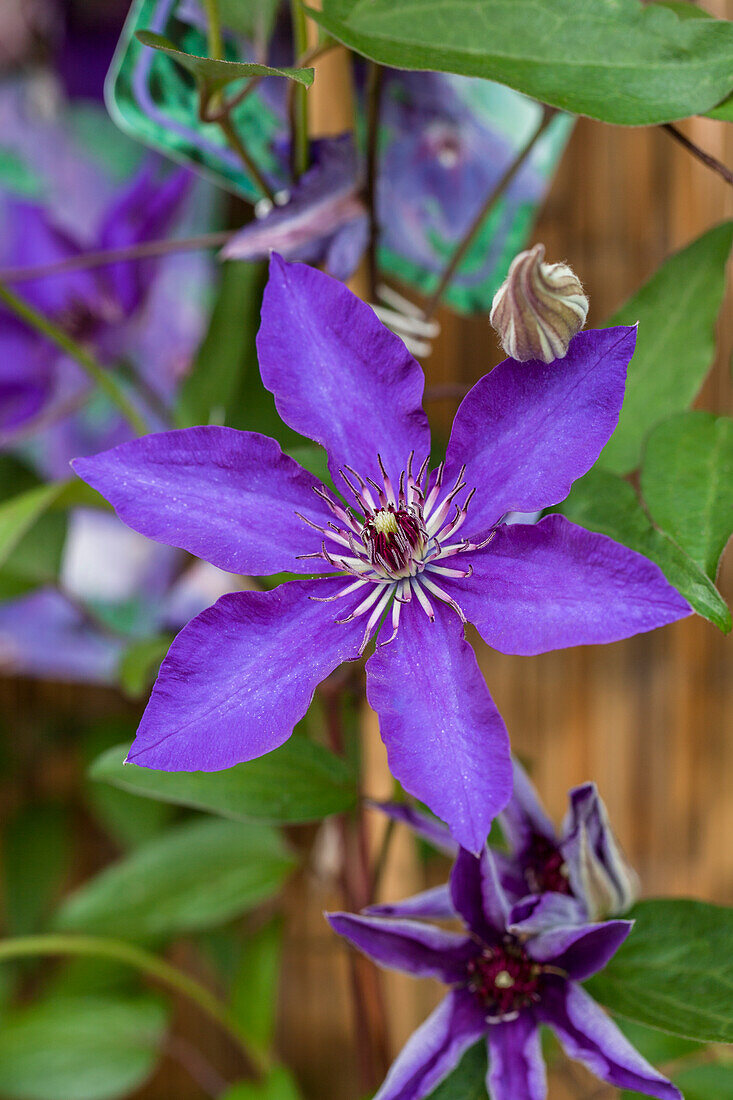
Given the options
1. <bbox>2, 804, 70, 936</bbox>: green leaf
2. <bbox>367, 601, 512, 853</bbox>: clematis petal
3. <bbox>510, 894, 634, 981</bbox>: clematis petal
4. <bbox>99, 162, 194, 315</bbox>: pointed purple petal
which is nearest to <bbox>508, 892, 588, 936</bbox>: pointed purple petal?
<bbox>510, 894, 634, 981</bbox>: clematis petal

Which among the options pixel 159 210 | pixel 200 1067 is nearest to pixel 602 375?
pixel 159 210

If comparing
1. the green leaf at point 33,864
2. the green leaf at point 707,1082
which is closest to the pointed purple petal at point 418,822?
the green leaf at point 707,1082

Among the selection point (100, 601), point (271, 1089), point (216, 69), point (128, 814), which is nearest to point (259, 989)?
point (271, 1089)

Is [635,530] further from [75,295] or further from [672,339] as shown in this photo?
[75,295]

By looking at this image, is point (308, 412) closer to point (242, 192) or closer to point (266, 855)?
point (242, 192)

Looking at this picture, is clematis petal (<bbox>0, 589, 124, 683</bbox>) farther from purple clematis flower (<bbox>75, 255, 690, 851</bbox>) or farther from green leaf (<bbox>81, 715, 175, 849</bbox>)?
purple clematis flower (<bbox>75, 255, 690, 851</bbox>)

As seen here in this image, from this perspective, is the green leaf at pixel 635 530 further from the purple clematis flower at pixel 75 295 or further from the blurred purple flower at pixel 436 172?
the purple clematis flower at pixel 75 295
